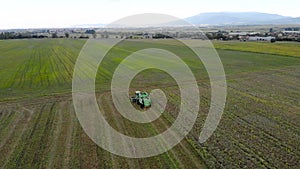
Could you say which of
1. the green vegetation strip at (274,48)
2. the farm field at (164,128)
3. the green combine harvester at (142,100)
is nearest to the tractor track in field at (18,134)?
the farm field at (164,128)

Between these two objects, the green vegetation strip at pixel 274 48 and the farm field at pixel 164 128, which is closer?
the farm field at pixel 164 128

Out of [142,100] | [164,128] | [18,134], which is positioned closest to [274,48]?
[142,100]

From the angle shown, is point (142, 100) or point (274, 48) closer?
point (142, 100)

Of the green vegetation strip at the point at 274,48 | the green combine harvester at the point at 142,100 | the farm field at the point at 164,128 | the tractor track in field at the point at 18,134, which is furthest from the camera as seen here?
the green vegetation strip at the point at 274,48

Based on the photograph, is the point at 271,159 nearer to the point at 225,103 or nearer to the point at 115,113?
the point at 225,103

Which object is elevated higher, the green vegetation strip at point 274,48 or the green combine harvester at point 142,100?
the green vegetation strip at point 274,48

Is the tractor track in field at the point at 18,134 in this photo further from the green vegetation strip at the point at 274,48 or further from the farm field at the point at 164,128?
the green vegetation strip at the point at 274,48

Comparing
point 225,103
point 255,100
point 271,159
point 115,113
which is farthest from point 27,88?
point 271,159

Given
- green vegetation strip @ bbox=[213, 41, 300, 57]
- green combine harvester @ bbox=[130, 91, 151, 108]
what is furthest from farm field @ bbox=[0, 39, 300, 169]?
green vegetation strip @ bbox=[213, 41, 300, 57]

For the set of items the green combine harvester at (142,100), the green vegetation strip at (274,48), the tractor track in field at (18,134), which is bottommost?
the tractor track in field at (18,134)

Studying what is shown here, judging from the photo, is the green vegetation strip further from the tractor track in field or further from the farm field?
the tractor track in field

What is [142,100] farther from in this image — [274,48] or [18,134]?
[274,48]
